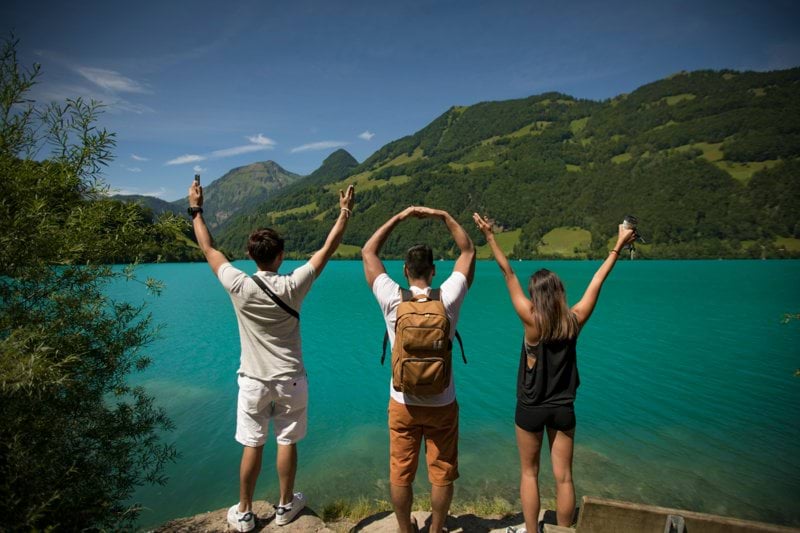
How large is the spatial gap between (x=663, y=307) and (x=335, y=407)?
3987 centimetres

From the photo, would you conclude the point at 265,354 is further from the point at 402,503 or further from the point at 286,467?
the point at 402,503

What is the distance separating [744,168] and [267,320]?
240 metres

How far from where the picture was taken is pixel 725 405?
1505 cm

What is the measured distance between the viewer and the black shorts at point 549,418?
3.90m

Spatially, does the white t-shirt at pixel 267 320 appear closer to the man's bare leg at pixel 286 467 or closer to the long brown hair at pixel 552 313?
the man's bare leg at pixel 286 467

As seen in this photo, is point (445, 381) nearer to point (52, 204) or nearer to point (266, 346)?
point (266, 346)

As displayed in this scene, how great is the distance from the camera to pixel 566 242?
6988 inches

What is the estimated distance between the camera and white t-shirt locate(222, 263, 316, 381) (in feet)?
12.8

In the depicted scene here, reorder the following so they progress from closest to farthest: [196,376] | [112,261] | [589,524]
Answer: [589,524], [112,261], [196,376]

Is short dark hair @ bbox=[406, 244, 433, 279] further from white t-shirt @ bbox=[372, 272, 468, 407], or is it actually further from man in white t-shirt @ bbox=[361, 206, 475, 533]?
white t-shirt @ bbox=[372, 272, 468, 407]

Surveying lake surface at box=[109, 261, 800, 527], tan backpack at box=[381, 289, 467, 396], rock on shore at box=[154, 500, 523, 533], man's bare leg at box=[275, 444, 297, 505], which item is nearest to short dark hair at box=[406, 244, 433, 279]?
tan backpack at box=[381, 289, 467, 396]

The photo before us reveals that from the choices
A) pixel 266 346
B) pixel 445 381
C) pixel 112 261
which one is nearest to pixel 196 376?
pixel 112 261

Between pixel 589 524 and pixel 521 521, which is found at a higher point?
pixel 589 524

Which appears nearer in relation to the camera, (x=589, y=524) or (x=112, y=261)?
(x=589, y=524)
